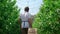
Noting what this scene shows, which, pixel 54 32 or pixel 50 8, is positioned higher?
pixel 50 8

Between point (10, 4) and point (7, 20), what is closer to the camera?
point (7, 20)

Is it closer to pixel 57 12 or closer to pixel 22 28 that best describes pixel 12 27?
pixel 22 28

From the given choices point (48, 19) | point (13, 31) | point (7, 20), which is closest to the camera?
point (7, 20)

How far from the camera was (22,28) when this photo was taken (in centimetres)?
1137

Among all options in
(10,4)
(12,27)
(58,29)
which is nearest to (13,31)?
(12,27)

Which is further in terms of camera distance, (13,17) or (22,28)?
(13,17)

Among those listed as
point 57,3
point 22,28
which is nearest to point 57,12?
point 57,3

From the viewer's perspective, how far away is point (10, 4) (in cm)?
1221

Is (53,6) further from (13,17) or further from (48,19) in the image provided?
(13,17)

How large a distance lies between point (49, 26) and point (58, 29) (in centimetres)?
41

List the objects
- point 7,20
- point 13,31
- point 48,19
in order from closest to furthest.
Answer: point 7,20 → point 48,19 → point 13,31

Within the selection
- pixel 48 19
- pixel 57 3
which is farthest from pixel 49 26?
pixel 57 3

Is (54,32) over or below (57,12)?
below

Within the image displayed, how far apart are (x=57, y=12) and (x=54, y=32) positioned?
3.03ft
